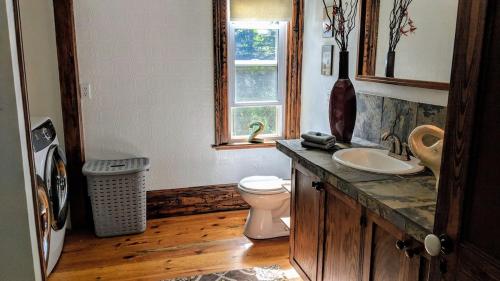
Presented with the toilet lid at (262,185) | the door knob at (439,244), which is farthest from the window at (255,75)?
the door knob at (439,244)

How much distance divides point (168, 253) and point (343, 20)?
2079 millimetres

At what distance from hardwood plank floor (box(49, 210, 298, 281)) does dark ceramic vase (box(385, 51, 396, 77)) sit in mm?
1418

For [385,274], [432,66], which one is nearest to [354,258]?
[385,274]

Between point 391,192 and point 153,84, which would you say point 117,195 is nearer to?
point 153,84

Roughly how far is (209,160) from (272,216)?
0.84m

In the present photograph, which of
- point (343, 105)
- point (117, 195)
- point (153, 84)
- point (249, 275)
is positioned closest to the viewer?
point (343, 105)

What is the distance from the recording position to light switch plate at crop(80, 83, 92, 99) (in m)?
3.22

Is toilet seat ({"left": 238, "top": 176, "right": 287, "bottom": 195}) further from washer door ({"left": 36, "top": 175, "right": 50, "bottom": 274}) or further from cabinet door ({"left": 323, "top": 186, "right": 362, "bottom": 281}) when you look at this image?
washer door ({"left": 36, "top": 175, "right": 50, "bottom": 274})

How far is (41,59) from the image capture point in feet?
10.0

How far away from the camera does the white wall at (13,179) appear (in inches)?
57.0

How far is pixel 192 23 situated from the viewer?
11.1 feet

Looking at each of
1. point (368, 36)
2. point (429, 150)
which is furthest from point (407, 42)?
point (429, 150)

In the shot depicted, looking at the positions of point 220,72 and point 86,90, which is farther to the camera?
point 220,72

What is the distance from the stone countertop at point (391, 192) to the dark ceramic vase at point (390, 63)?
66cm
